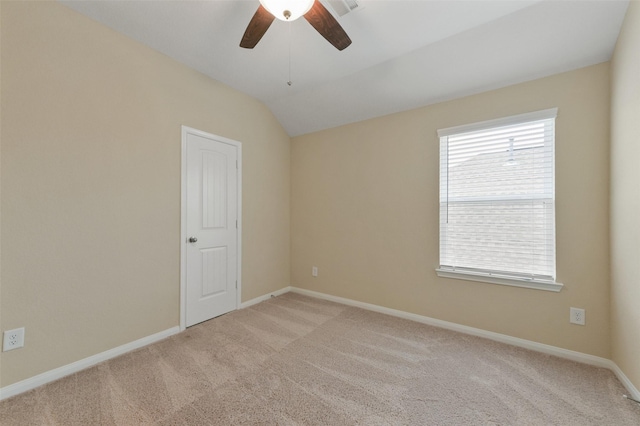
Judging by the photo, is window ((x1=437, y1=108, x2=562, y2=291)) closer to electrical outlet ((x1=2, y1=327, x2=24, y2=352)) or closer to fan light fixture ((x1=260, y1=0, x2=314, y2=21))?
fan light fixture ((x1=260, y1=0, x2=314, y2=21))

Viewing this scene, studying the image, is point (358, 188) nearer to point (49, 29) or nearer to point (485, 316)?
point (485, 316)

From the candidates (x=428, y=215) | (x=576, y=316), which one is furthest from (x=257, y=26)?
(x=576, y=316)

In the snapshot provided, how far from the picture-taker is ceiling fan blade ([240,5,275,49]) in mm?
1599

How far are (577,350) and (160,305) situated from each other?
12.1 ft

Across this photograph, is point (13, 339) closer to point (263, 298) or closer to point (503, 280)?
point (263, 298)

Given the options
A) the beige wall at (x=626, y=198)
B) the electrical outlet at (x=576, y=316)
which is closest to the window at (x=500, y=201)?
the electrical outlet at (x=576, y=316)

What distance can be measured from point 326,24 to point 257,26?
0.46m

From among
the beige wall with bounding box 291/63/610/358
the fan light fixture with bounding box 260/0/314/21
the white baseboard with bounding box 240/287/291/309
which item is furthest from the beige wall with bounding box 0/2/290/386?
the beige wall with bounding box 291/63/610/358

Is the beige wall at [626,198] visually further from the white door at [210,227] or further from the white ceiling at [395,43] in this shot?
the white door at [210,227]

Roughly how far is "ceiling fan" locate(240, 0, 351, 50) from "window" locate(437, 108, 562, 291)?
1628 millimetres

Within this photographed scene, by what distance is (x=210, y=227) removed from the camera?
292 cm

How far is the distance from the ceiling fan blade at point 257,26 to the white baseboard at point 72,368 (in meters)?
2.68

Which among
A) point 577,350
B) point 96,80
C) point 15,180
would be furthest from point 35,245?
point 577,350

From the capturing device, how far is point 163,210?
98.7 inches
